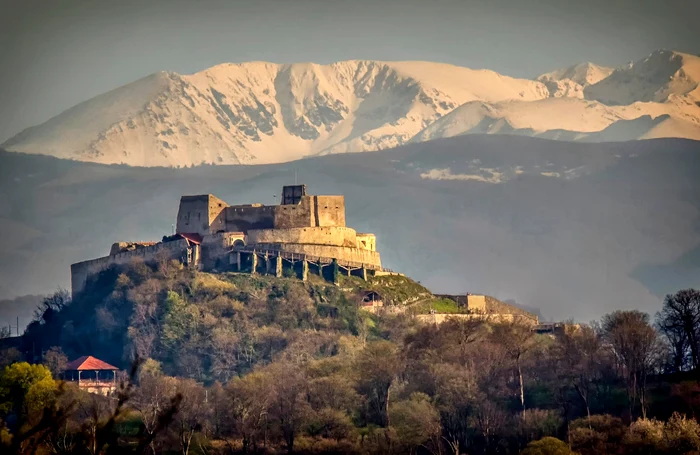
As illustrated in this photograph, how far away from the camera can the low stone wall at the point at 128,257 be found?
447 feet

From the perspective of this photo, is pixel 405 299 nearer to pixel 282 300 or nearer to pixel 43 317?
pixel 282 300

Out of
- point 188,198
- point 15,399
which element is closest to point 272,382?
point 15,399

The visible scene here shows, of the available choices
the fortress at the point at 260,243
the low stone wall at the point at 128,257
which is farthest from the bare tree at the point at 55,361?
the fortress at the point at 260,243

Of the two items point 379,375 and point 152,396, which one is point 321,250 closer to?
point 379,375

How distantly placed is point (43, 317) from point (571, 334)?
43126 mm

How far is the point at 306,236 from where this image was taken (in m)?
139

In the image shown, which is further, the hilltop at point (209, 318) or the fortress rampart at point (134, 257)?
the fortress rampart at point (134, 257)

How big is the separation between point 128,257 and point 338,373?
29931 millimetres

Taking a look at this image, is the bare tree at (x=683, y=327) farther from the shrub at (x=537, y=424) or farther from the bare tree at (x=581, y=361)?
the shrub at (x=537, y=424)

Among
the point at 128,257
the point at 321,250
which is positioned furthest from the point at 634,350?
the point at 128,257

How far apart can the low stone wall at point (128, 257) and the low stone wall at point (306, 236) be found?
17.9ft

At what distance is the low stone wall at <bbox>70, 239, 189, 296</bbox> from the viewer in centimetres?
13638

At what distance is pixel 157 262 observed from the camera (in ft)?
447

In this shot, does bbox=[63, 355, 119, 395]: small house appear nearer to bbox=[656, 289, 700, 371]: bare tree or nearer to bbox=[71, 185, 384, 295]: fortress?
bbox=[71, 185, 384, 295]: fortress
